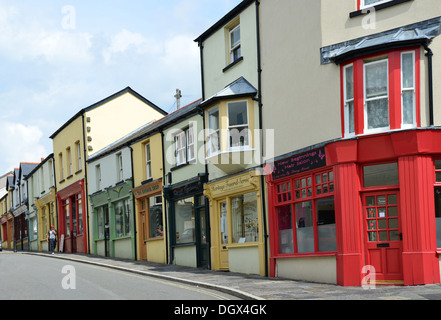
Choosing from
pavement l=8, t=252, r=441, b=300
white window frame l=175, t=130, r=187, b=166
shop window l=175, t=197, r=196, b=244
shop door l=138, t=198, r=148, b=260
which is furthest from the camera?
shop door l=138, t=198, r=148, b=260

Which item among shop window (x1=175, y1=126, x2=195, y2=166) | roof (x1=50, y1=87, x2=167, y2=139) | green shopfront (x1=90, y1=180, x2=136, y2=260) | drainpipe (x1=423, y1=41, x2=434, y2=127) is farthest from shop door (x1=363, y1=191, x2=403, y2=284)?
roof (x1=50, y1=87, x2=167, y2=139)

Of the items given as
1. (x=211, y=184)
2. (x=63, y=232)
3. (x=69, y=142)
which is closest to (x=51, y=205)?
(x=63, y=232)

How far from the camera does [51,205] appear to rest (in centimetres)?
4138

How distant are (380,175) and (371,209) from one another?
2.79ft

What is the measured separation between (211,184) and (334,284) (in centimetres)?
700

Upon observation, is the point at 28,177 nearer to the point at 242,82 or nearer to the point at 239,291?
the point at 242,82

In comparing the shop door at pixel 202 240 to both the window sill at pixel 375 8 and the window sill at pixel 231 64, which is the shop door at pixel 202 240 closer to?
the window sill at pixel 231 64

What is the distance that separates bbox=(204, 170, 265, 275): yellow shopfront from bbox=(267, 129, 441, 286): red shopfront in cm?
185

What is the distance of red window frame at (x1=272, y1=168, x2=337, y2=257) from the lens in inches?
628

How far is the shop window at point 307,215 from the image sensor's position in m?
15.9

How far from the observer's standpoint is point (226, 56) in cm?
2078

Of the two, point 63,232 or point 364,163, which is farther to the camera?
point 63,232

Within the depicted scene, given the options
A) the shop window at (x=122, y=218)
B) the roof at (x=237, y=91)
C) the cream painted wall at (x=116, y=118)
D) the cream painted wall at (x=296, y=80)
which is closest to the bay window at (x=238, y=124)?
the roof at (x=237, y=91)

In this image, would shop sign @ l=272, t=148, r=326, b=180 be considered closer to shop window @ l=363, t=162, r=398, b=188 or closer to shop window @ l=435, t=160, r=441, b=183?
shop window @ l=363, t=162, r=398, b=188
